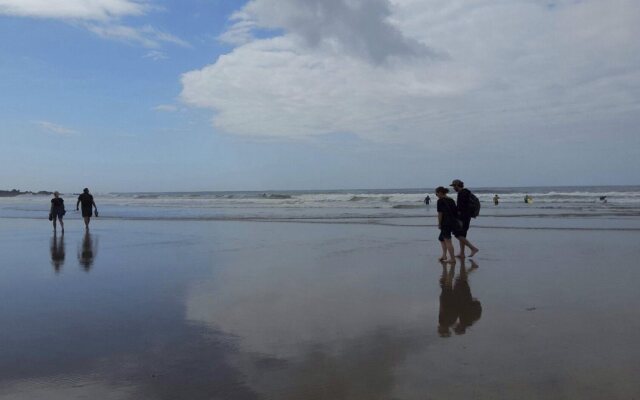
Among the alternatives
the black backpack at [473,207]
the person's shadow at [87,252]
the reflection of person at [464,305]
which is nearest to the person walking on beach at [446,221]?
the black backpack at [473,207]

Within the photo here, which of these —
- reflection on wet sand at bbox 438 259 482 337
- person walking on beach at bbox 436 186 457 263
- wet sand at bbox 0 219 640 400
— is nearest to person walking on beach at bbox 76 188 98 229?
wet sand at bbox 0 219 640 400

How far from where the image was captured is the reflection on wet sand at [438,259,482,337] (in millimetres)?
5910

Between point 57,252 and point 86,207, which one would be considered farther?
point 86,207

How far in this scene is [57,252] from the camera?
12664 mm

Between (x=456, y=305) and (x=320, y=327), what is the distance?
207 centimetres

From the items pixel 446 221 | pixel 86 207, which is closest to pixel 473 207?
pixel 446 221

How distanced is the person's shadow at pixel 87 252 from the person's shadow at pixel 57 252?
0.38 m

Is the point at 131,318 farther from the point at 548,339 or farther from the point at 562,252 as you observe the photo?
the point at 562,252

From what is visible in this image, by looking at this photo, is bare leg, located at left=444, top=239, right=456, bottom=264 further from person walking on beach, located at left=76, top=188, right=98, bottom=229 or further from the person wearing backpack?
person walking on beach, located at left=76, top=188, right=98, bottom=229

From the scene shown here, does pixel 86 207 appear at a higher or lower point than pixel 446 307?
higher

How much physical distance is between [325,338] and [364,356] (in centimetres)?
66

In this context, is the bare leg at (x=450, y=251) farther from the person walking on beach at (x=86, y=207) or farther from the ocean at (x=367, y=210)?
the person walking on beach at (x=86, y=207)

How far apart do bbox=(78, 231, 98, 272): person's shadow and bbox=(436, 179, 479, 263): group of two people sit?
22.8ft

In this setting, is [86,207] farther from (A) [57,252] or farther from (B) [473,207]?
(B) [473,207]
